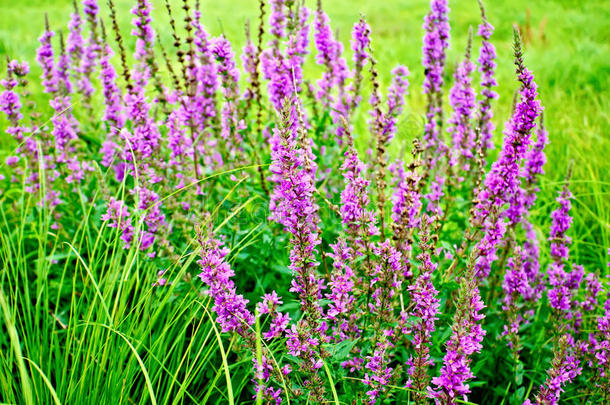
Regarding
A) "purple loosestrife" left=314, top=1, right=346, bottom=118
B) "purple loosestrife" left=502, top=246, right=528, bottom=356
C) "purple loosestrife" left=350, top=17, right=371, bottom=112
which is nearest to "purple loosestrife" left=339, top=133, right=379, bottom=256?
"purple loosestrife" left=350, top=17, right=371, bottom=112

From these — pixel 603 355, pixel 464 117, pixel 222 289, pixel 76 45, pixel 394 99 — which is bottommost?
pixel 603 355

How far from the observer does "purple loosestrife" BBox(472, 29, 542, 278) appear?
2.21 metres

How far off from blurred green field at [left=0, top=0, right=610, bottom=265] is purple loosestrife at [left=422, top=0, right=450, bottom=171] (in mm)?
190

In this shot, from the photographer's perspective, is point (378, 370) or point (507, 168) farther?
point (507, 168)

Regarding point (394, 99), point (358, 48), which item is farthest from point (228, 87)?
point (394, 99)

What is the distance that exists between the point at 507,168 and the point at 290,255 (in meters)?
1.14

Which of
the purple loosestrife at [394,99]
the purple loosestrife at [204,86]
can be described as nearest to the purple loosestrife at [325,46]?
the purple loosestrife at [394,99]

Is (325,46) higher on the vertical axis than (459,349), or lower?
higher

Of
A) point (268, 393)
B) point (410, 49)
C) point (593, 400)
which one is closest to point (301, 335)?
point (268, 393)

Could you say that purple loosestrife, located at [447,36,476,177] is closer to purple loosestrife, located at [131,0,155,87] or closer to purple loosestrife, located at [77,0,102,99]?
purple loosestrife, located at [131,0,155,87]

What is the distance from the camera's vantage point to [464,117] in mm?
3346

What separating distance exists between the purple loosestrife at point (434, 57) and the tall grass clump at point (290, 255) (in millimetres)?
14

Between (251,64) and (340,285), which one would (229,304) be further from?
(251,64)

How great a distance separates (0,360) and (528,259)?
3.01 metres
